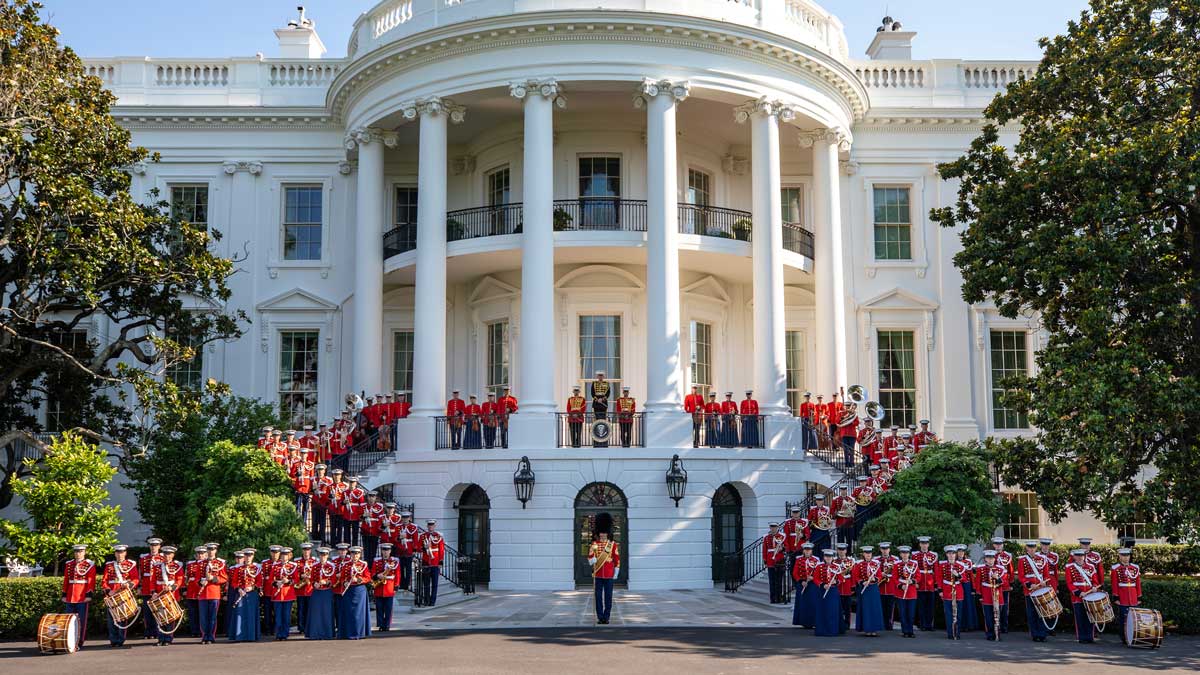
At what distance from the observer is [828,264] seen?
86.7 feet

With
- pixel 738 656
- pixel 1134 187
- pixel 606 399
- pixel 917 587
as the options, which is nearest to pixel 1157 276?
pixel 1134 187

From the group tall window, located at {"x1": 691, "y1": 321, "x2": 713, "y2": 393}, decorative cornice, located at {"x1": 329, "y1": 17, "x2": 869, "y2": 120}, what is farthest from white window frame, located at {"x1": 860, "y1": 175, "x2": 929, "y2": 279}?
Result: tall window, located at {"x1": 691, "y1": 321, "x2": 713, "y2": 393}

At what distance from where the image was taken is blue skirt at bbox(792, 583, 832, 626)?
51.8 feet

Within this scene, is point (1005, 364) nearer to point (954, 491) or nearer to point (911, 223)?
point (911, 223)

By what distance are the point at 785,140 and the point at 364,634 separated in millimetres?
17774

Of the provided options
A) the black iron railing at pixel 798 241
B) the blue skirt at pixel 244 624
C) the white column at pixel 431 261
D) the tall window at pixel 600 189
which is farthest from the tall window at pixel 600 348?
the blue skirt at pixel 244 624

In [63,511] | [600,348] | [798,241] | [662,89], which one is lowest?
[63,511]

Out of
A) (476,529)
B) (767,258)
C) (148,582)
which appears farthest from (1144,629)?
(148,582)

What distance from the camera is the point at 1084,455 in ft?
55.7

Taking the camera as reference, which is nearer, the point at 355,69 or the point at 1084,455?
the point at 1084,455

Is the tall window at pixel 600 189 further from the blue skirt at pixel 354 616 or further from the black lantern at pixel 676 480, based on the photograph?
the blue skirt at pixel 354 616

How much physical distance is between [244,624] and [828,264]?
1626cm

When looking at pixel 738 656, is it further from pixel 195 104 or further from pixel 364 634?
pixel 195 104

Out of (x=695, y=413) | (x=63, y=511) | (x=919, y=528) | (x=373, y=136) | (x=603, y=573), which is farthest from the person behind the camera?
(x=373, y=136)
